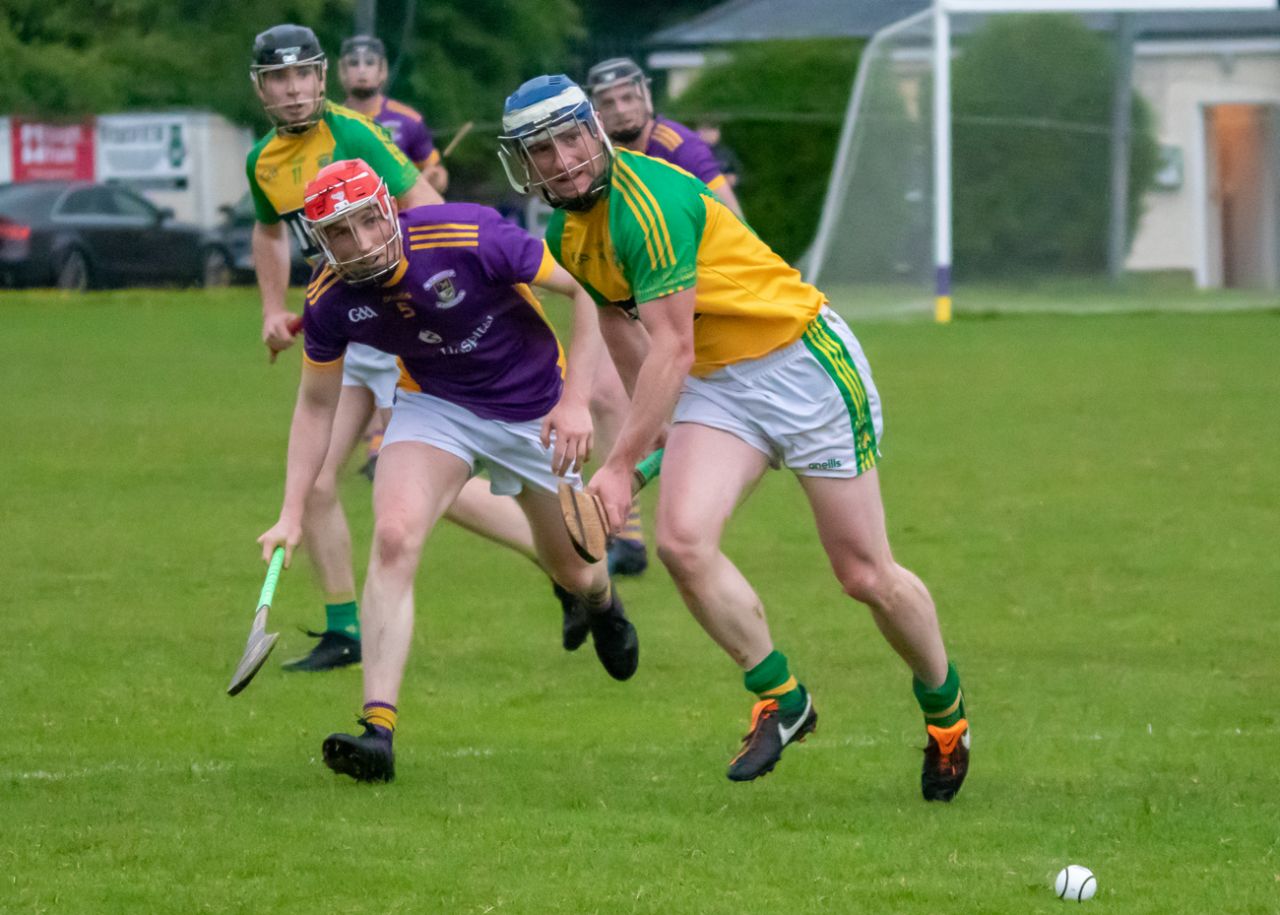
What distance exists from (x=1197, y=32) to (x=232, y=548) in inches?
671

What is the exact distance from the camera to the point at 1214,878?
4.90 meters

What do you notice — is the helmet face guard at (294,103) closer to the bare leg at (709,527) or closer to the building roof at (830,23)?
the bare leg at (709,527)

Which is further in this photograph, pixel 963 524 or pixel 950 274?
pixel 950 274

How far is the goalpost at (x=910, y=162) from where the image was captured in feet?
76.2

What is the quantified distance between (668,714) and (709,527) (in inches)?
60.3

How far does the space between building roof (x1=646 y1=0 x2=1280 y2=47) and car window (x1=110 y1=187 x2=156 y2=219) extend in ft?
30.2

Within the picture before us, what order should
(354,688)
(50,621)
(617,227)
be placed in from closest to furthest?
1. (617,227)
2. (354,688)
3. (50,621)

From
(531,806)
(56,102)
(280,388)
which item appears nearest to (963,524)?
(531,806)

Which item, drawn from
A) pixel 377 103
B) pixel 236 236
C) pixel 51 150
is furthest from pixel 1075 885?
pixel 51 150

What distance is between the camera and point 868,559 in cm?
557

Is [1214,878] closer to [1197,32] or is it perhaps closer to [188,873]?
[188,873]

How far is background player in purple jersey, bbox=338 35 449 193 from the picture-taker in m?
11.4

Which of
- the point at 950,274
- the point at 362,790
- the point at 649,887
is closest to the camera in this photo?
the point at 649,887

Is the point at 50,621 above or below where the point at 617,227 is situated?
below
